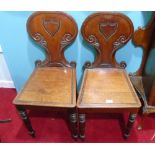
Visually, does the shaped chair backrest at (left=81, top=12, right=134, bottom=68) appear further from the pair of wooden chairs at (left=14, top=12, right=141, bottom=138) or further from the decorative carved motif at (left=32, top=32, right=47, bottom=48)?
the decorative carved motif at (left=32, top=32, right=47, bottom=48)

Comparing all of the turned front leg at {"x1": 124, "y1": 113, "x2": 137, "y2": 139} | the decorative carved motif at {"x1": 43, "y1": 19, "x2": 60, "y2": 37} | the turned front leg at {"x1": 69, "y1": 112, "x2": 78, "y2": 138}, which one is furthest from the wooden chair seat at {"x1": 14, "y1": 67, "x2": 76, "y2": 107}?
the turned front leg at {"x1": 124, "y1": 113, "x2": 137, "y2": 139}

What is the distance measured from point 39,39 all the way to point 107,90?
0.67 metres

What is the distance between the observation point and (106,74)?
1.47 m

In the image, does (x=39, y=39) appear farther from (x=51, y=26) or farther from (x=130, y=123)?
(x=130, y=123)

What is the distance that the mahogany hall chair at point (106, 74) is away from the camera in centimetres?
125

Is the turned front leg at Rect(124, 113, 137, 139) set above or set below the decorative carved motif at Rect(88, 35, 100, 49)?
below

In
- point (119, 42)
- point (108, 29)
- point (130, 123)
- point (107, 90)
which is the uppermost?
point (108, 29)

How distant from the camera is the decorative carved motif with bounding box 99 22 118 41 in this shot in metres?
1.33

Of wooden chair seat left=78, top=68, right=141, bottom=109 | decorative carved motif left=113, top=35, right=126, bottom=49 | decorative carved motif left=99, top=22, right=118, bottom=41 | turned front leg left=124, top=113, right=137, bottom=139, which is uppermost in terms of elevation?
decorative carved motif left=99, top=22, right=118, bottom=41

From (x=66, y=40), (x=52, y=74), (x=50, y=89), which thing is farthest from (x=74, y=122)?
(x=66, y=40)

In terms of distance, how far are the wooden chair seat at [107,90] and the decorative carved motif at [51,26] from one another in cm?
41

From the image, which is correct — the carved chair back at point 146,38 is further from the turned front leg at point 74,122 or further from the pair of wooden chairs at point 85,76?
the turned front leg at point 74,122
